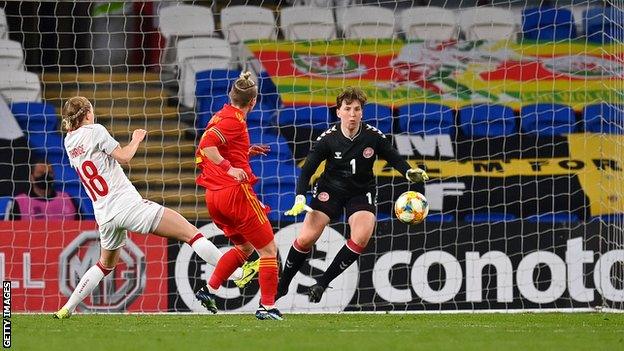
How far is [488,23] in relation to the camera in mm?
16125

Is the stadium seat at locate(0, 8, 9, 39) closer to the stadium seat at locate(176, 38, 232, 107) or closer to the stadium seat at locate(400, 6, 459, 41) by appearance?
the stadium seat at locate(176, 38, 232, 107)

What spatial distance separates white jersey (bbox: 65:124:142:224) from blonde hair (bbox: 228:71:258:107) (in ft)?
3.14

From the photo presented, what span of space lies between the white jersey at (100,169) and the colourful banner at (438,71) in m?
5.75

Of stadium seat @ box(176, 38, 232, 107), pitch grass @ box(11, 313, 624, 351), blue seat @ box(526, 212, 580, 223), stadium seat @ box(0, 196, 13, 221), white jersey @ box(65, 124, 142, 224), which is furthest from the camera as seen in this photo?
stadium seat @ box(176, 38, 232, 107)

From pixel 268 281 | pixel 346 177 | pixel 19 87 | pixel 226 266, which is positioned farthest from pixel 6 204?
pixel 268 281

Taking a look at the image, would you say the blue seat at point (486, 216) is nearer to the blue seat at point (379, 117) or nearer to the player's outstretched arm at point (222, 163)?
the blue seat at point (379, 117)

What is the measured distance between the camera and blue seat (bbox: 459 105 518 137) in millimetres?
14992

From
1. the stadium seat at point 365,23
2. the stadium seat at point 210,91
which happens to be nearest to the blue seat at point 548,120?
the stadium seat at point 365,23

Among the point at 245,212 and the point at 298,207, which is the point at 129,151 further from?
the point at 298,207

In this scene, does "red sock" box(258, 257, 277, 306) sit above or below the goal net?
below

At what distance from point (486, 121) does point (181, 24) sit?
3.74 m

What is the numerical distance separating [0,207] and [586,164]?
6431mm

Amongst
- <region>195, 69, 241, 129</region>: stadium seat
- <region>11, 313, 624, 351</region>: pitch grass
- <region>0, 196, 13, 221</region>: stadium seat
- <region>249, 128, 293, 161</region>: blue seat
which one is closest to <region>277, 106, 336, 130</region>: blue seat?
<region>249, 128, 293, 161</region>: blue seat

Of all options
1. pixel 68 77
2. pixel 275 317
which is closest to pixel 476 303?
pixel 275 317
